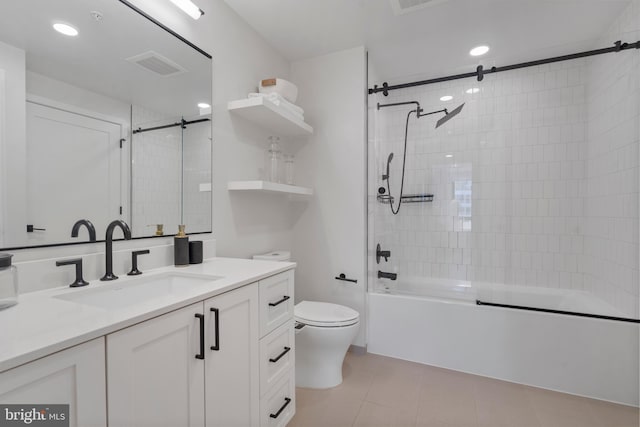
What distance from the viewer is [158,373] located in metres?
0.83

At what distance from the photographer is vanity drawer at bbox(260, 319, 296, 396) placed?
1301 millimetres

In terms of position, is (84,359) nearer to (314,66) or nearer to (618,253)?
(314,66)

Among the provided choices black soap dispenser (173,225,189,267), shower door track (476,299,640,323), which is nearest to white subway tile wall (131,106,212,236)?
black soap dispenser (173,225,189,267)

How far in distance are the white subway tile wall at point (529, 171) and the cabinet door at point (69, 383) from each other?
2.10 meters

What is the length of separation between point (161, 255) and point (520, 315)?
2.29 m

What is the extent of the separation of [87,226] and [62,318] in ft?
1.86

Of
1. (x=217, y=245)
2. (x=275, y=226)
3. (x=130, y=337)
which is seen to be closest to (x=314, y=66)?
(x=275, y=226)

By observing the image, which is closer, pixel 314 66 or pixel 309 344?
pixel 309 344

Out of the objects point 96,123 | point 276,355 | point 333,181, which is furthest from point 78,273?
point 333,181

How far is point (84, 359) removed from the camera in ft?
2.14

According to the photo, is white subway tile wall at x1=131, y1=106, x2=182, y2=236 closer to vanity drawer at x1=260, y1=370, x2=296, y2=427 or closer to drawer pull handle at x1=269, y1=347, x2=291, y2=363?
drawer pull handle at x1=269, y1=347, x2=291, y2=363

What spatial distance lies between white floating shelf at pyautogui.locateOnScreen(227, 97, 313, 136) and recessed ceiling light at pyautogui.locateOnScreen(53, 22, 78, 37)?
2.73 ft

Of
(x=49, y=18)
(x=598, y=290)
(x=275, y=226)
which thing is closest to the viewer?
(x=49, y=18)

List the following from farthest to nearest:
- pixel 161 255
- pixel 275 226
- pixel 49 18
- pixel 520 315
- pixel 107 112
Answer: pixel 275 226 → pixel 520 315 → pixel 161 255 → pixel 107 112 → pixel 49 18
